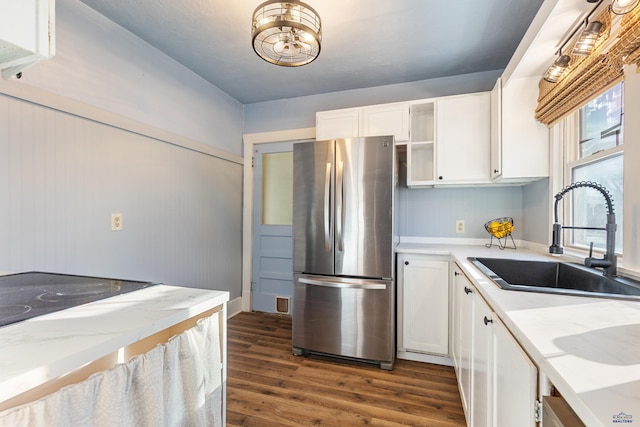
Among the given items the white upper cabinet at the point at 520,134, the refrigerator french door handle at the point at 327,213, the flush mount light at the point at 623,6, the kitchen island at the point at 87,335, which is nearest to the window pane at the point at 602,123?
the white upper cabinet at the point at 520,134

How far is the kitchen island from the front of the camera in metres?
0.53

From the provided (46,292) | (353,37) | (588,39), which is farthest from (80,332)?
(353,37)

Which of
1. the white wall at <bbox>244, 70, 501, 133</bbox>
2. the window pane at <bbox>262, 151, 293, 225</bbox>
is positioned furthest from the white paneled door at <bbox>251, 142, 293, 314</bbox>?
the white wall at <bbox>244, 70, 501, 133</bbox>

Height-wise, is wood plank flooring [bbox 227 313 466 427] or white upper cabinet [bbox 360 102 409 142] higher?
white upper cabinet [bbox 360 102 409 142]

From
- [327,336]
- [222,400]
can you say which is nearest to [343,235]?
[327,336]

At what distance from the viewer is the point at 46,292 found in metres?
0.97

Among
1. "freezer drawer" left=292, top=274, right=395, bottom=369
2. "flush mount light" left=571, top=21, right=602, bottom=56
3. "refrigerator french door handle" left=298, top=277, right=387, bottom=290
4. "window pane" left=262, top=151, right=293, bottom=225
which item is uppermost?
"flush mount light" left=571, top=21, right=602, bottom=56

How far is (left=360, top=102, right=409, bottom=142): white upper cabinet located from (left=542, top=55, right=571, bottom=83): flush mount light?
1.03m

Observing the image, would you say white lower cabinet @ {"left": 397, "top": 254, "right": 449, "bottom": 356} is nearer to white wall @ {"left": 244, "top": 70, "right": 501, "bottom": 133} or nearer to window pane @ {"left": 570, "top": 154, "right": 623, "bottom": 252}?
window pane @ {"left": 570, "top": 154, "right": 623, "bottom": 252}

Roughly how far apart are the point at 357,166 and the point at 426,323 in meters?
1.33

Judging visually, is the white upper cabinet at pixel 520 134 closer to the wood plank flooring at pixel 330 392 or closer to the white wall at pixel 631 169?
the white wall at pixel 631 169

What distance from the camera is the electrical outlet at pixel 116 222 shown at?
2.01 metres

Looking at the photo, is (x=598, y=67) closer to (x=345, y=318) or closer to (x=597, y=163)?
(x=597, y=163)

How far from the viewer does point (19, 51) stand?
735 millimetres
